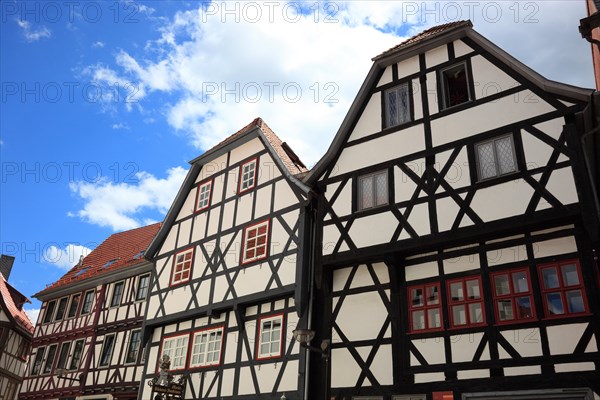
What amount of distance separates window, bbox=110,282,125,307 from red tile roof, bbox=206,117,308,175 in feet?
27.2

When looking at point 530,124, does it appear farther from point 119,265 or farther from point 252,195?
point 119,265

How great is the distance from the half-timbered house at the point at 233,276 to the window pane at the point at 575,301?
7125 mm

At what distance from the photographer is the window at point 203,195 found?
861 inches

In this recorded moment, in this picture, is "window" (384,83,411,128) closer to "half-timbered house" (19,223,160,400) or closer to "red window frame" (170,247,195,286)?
"red window frame" (170,247,195,286)

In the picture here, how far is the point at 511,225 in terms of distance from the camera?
12719 mm

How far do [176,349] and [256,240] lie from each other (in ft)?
17.5

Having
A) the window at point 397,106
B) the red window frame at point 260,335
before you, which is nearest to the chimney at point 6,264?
the red window frame at point 260,335

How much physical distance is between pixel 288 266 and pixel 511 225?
707cm

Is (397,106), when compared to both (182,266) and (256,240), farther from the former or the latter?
(182,266)

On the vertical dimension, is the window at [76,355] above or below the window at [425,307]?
above

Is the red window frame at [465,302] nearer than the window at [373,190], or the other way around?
the red window frame at [465,302]

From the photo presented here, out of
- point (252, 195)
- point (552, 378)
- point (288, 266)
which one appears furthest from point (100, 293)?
point (552, 378)

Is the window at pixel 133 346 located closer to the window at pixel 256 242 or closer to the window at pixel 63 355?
the window at pixel 63 355

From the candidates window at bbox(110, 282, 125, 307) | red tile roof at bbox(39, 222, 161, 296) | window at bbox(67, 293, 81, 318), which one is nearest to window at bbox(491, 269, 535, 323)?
red tile roof at bbox(39, 222, 161, 296)
